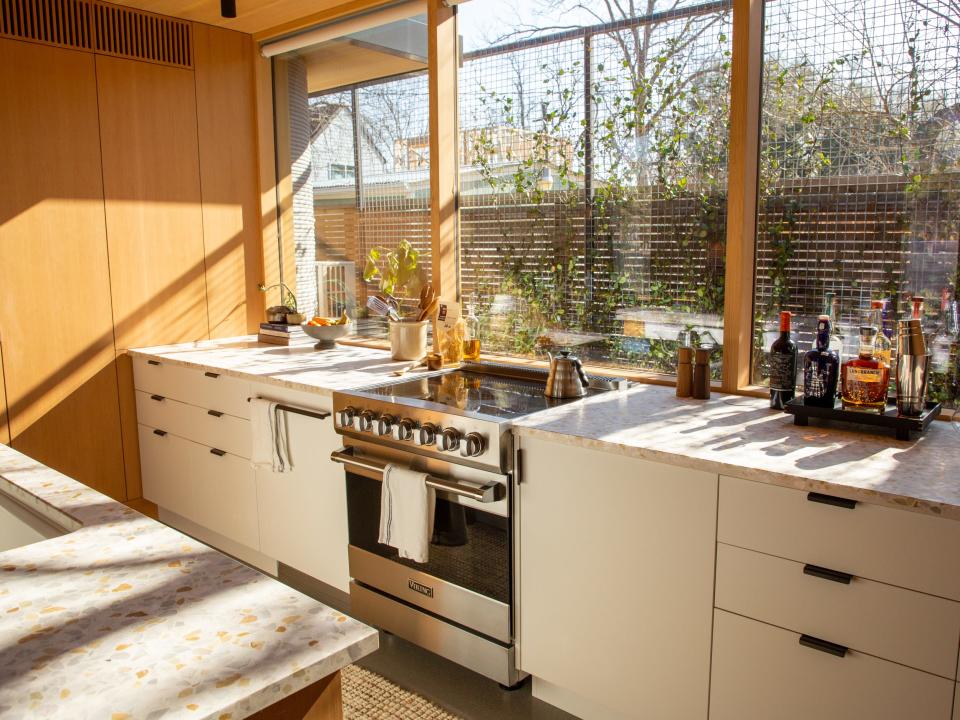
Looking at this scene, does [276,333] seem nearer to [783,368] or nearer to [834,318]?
[783,368]

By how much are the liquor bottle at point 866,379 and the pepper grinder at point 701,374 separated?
0.49 m

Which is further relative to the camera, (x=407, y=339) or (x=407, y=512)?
(x=407, y=339)

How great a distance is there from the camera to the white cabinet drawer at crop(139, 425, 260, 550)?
136 inches

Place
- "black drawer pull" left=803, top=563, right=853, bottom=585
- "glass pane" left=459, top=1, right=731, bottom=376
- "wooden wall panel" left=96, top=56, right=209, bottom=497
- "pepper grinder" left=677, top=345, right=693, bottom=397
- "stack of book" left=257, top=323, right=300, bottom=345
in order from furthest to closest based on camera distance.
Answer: "stack of book" left=257, top=323, right=300, bottom=345
"wooden wall panel" left=96, top=56, right=209, bottom=497
"glass pane" left=459, top=1, right=731, bottom=376
"pepper grinder" left=677, top=345, right=693, bottom=397
"black drawer pull" left=803, top=563, right=853, bottom=585

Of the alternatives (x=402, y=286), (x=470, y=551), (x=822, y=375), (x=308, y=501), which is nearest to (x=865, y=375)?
(x=822, y=375)

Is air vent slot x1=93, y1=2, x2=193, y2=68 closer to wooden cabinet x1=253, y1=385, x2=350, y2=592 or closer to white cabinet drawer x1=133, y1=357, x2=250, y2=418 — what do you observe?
white cabinet drawer x1=133, y1=357, x2=250, y2=418

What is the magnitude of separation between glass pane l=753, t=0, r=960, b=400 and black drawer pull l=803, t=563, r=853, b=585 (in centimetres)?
88

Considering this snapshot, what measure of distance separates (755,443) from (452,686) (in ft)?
4.30

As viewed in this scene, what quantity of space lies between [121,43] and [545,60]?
208 cm

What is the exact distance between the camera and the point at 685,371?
8.66 ft

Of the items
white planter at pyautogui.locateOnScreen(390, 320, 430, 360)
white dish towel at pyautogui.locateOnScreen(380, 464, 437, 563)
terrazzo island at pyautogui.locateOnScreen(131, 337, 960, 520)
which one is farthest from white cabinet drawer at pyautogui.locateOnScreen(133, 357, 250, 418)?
white dish towel at pyautogui.locateOnScreen(380, 464, 437, 563)

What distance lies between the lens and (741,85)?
8.46ft

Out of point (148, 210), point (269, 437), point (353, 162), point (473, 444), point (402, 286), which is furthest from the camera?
point (353, 162)

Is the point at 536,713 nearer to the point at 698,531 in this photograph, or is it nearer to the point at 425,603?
the point at 425,603
